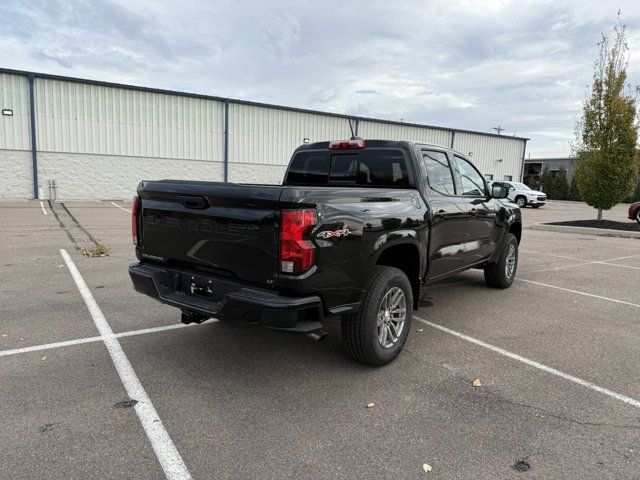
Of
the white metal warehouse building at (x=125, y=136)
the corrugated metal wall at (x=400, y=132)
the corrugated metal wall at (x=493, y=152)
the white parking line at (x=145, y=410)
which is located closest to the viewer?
the white parking line at (x=145, y=410)

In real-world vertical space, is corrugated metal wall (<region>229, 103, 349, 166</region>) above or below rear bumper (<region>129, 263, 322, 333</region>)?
above

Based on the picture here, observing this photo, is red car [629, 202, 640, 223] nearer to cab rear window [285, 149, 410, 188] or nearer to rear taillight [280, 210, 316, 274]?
cab rear window [285, 149, 410, 188]

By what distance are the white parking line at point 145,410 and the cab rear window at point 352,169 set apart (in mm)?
2488

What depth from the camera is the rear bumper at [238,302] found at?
3033 mm

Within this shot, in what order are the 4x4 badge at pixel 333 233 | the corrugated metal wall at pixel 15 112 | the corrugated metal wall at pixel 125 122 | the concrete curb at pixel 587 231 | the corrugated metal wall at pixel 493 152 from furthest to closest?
1. the corrugated metal wall at pixel 493 152
2. the corrugated metal wall at pixel 125 122
3. the corrugated metal wall at pixel 15 112
4. the concrete curb at pixel 587 231
5. the 4x4 badge at pixel 333 233

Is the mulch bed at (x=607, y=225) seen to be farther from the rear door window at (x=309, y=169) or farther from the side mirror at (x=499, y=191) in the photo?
the rear door window at (x=309, y=169)

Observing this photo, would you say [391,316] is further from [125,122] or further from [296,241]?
[125,122]

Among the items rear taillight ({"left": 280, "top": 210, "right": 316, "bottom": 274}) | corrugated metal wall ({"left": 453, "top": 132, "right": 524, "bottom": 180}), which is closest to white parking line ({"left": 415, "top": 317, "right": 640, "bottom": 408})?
rear taillight ({"left": 280, "top": 210, "right": 316, "bottom": 274})

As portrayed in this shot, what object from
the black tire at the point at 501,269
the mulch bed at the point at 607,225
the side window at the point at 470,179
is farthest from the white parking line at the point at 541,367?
the mulch bed at the point at 607,225

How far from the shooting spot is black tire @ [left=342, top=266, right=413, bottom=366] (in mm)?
3582

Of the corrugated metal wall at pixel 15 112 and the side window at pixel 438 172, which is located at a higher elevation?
the corrugated metal wall at pixel 15 112

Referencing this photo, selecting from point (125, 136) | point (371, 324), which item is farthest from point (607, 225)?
point (125, 136)

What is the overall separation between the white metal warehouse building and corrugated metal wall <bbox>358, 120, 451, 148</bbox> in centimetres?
101

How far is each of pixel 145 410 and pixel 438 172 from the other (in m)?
3.56
